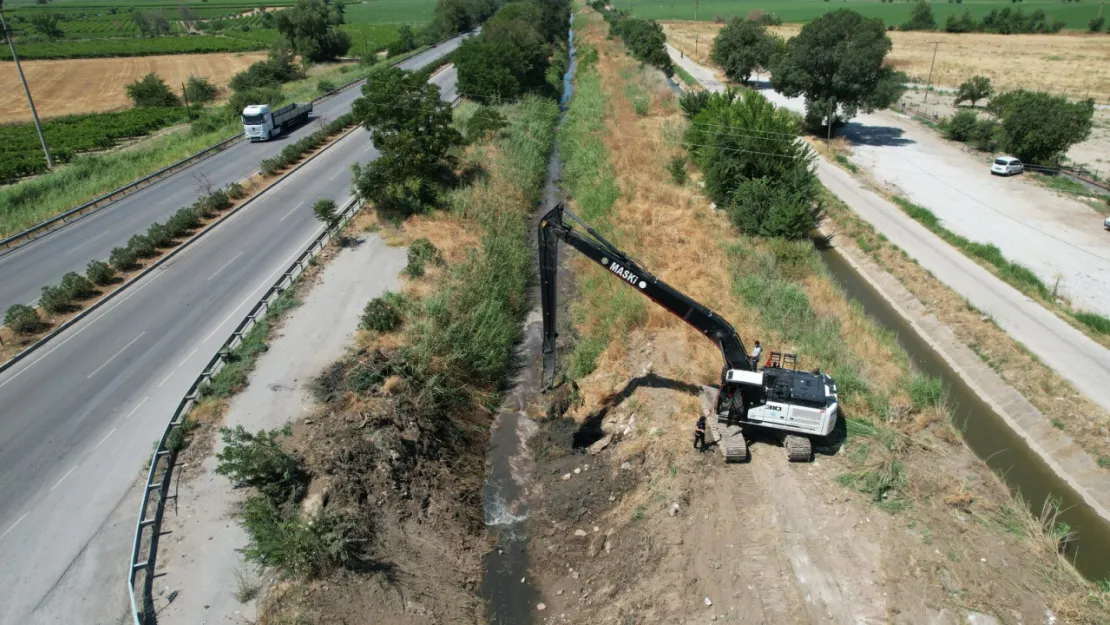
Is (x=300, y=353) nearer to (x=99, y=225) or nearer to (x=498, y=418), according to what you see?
(x=498, y=418)

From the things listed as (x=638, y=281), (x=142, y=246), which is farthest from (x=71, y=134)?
(x=638, y=281)

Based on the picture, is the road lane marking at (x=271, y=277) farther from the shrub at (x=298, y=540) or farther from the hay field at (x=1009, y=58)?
the hay field at (x=1009, y=58)

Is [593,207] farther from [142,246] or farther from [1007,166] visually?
[1007,166]

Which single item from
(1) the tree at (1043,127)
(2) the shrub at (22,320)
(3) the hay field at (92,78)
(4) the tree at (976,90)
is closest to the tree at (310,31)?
(3) the hay field at (92,78)

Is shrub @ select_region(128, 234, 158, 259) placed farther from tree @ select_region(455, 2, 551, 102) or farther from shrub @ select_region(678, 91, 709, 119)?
shrub @ select_region(678, 91, 709, 119)

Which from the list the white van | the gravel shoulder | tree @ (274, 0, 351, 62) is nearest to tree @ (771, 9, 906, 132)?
the white van

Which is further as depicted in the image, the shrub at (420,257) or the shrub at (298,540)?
the shrub at (420,257)
